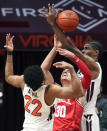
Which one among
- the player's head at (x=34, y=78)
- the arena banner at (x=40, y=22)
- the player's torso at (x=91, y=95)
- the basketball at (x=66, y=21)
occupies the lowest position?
the player's torso at (x=91, y=95)

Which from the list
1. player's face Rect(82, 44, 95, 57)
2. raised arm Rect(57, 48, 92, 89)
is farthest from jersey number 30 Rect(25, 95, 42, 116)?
player's face Rect(82, 44, 95, 57)

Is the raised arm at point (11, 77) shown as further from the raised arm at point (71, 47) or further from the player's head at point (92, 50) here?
the player's head at point (92, 50)

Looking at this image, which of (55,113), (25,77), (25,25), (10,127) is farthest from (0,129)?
(25,77)

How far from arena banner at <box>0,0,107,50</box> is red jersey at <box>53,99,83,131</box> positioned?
3.08m

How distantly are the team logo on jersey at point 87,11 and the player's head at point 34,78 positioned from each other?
434 cm

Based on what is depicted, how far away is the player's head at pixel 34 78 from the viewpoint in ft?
16.8

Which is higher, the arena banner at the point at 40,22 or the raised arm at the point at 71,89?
the arena banner at the point at 40,22

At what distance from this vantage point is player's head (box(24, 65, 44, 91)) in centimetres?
511

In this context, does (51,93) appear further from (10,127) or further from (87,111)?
(10,127)

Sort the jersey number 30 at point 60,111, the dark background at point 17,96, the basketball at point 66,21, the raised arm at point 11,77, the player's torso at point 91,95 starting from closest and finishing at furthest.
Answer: the raised arm at point 11,77, the basketball at point 66,21, the jersey number 30 at point 60,111, the player's torso at point 91,95, the dark background at point 17,96

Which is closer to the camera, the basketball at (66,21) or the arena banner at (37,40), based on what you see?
the basketball at (66,21)

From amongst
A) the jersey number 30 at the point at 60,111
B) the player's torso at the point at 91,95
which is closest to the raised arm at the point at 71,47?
the player's torso at the point at 91,95

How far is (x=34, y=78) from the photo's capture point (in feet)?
16.8

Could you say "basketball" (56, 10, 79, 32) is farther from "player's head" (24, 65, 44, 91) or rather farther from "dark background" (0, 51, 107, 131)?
"dark background" (0, 51, 107, 131)
